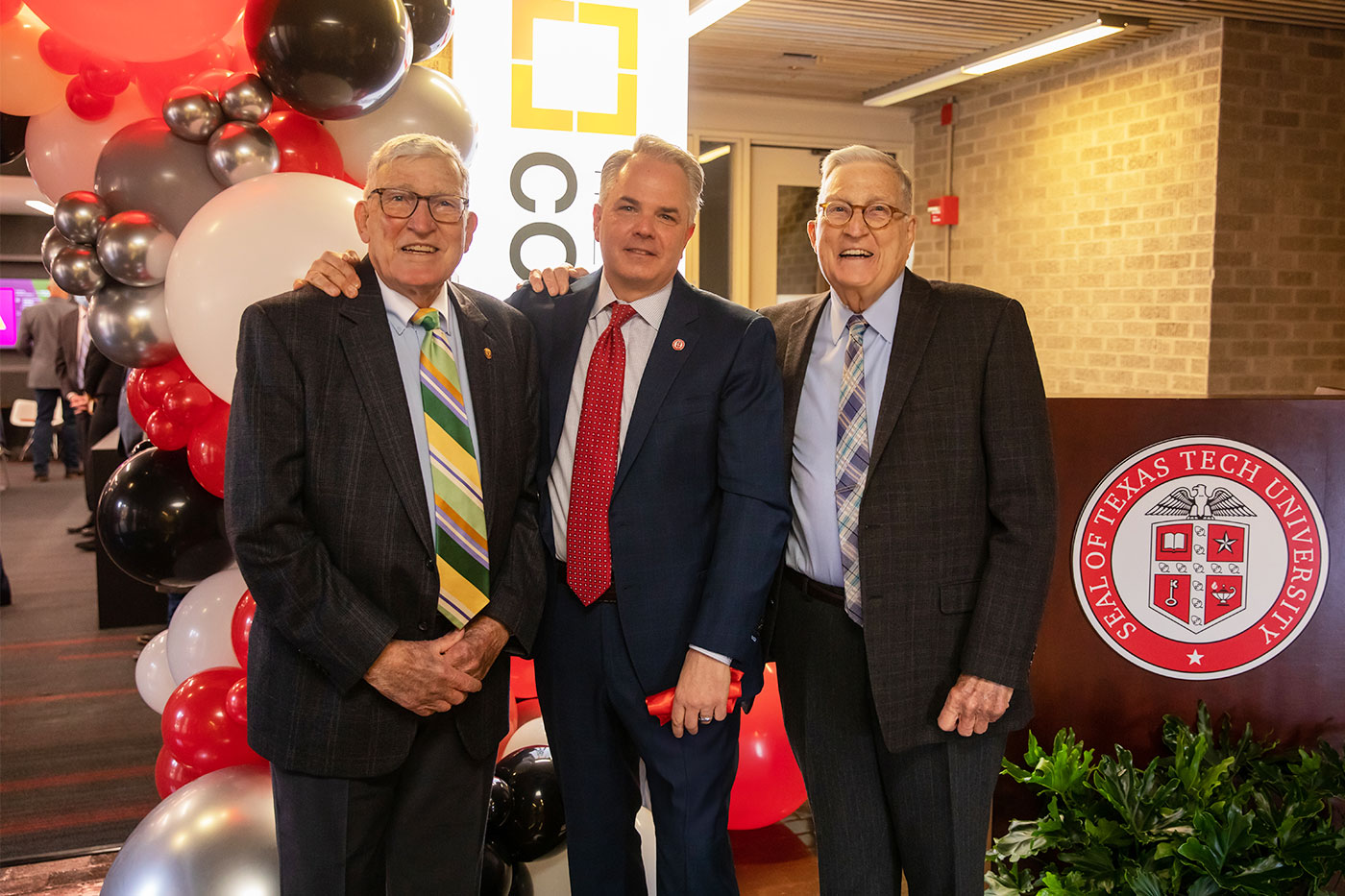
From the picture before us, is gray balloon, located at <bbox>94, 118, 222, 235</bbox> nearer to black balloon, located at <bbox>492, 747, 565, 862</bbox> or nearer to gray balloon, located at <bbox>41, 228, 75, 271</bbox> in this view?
gray balloon, located at <bbox>41, 228, 75, 271</bbox>

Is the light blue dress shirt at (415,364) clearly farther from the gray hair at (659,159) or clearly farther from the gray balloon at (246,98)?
the gray balloon at (246,98)

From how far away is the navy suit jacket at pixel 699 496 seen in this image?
1.70 metres

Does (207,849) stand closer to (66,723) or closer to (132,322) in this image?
(132,322)

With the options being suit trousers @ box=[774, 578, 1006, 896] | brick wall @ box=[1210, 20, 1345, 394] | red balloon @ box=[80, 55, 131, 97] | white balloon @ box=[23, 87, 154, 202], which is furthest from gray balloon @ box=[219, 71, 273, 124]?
brick wall @ box=[1210, 20, 1345, 394]

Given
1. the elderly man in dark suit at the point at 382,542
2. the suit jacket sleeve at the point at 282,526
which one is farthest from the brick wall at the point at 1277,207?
the suit jacket sleeve at the point at 282,526

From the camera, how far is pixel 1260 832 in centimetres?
211

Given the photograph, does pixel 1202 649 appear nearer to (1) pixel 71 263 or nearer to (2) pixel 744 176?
(1) pixel 71 263

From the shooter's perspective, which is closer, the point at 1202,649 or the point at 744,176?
the point at 1202,649

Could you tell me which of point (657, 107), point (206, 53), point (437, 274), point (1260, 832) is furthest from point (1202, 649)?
point (206, 53)

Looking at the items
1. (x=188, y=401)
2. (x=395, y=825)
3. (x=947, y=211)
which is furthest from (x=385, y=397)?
(x=947, y=211)

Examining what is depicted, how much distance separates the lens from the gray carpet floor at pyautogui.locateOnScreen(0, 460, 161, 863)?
322 cm

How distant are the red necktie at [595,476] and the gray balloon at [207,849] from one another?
35.2 inches

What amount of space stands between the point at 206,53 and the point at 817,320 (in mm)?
1908

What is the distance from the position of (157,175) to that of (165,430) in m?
0.63
